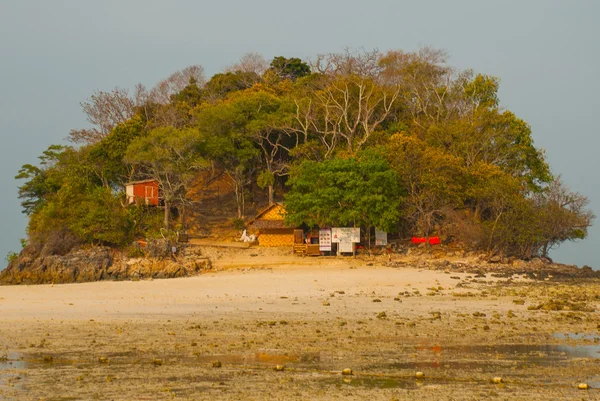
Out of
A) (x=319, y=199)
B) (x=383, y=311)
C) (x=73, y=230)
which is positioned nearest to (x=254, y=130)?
(x=319, y=199)

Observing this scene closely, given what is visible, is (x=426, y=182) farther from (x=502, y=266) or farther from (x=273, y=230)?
(x=273, y=230)

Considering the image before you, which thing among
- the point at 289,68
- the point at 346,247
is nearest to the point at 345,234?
the point at 346,247

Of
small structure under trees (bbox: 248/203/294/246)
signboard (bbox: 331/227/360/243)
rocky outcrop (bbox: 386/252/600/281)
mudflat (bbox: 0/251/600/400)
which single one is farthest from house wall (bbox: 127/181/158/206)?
mudflat (bbox: 0/251/600/400)

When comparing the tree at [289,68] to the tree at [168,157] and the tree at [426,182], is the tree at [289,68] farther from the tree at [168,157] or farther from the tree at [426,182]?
the tree at [426,182]

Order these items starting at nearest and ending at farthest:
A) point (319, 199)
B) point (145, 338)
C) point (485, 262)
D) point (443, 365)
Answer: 1. point (443, 365)
2. point (145, 338)
3. point (485, 262)
4. point (319, 199)

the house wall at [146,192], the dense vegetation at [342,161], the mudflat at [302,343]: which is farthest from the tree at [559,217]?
the house wall at [146,192]

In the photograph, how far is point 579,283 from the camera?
29875mm

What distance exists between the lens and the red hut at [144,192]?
47.6 m

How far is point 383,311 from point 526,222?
2032 cm

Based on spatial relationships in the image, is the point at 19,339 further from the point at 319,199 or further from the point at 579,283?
the point at 319,199

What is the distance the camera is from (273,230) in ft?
144

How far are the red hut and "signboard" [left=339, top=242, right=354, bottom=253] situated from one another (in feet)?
47.2

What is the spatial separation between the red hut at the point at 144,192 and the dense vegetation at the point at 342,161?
771 mm

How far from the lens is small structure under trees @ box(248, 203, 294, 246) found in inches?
1711
